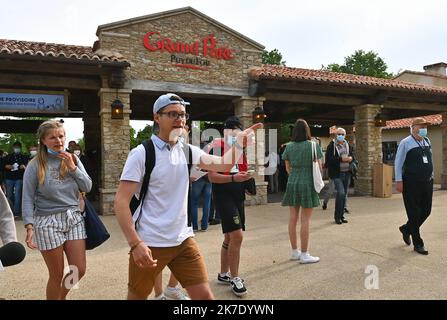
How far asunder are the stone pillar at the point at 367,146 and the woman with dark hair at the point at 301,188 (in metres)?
7.76

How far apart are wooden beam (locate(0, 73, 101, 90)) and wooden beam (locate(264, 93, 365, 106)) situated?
4.72 meters

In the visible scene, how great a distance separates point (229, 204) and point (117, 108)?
234 inches

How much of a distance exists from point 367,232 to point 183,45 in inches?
246

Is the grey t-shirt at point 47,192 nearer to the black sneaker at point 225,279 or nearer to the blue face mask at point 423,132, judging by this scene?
the black sneaker at point 225,279

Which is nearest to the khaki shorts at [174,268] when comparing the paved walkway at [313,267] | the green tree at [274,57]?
the paved walkway at [313,267]

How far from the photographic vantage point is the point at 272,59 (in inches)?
1131

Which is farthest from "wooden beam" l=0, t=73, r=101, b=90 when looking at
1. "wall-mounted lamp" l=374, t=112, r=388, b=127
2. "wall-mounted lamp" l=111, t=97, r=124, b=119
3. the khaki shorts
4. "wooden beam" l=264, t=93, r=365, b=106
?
"wall-mounted lamp" l=374, t=112, r=388, b=127

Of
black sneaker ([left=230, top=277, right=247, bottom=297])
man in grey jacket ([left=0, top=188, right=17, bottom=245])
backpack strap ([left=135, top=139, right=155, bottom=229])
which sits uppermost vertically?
backpack strap ([left=135, top=139, right=155, bottom=229])

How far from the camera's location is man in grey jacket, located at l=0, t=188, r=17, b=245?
2010 mm

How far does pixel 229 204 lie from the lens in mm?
3613

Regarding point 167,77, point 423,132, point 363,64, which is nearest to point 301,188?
point 423,132

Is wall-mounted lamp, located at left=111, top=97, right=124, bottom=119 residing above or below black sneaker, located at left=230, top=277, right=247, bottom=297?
above

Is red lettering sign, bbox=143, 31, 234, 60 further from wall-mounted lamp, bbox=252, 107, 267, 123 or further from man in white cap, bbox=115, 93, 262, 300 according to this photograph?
man in white cap, bbox=115, 93, 262, 300
